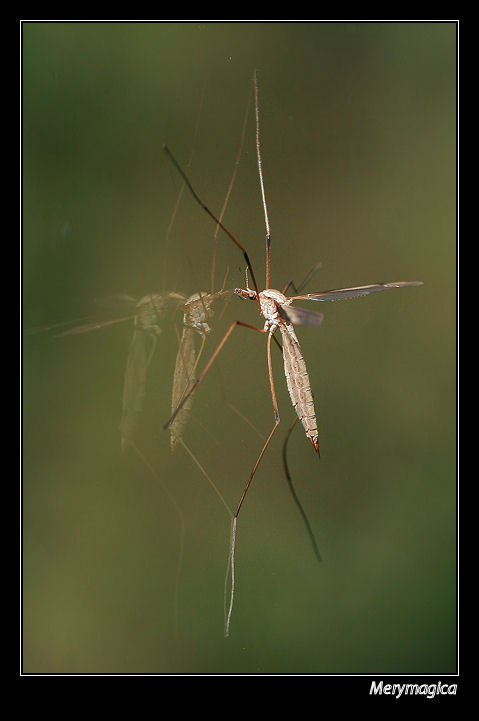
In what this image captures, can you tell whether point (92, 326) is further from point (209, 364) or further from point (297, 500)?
point (297, 500)

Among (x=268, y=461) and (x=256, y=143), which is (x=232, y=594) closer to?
(x=268, y=461)

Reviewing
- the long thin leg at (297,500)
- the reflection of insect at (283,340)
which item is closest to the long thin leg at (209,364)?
the reflection of insect at (283,340)

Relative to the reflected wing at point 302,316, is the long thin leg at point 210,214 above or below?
above

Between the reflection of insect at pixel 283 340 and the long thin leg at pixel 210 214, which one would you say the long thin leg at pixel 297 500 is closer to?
the reflection of insect at pixel 283 340

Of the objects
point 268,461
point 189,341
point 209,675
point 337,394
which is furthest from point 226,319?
point 209,675

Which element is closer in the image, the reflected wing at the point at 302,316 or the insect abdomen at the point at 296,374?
the reflected wing at the point at 302,316
